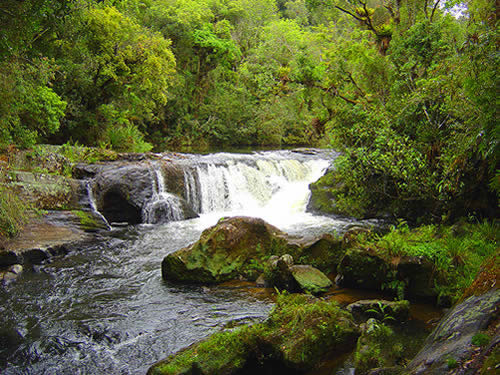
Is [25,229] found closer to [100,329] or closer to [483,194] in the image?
[100,329]

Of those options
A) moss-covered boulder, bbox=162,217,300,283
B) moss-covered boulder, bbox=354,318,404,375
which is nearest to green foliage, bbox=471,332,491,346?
moss-covered boulder, bbox=354,318,404,375

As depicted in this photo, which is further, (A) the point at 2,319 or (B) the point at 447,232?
(B) the point at 447,232

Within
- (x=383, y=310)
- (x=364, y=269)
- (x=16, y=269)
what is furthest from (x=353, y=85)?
(x=16, y=269)

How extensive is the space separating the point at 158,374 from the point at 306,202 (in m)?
10.4

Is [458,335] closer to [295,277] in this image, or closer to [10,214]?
[295,277]

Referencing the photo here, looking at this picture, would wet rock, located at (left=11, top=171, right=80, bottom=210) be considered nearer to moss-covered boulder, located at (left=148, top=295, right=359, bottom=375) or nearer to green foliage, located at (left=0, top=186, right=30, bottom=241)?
green foliage, located at (left=0, top=186, right=30, bottom=241)

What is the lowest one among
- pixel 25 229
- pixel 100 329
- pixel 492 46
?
pixel 100 329

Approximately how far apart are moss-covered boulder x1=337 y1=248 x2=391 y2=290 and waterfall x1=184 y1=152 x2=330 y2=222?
687cm

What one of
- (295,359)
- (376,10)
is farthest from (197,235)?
(376,10)

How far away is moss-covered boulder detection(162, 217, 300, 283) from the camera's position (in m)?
6.46

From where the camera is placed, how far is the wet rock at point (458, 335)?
2327 mm

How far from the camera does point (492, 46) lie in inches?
158

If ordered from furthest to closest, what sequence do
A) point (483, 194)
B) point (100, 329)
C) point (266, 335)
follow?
1. point (483, 194)
2. point (100, 329)
3. point (266, 335)

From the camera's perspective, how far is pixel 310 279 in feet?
18.9
